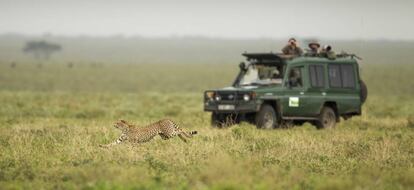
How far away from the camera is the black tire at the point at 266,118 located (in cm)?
1930

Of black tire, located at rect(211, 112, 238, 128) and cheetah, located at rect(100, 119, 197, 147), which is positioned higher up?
cheetah, located at rect(100, 119, 197, 147)

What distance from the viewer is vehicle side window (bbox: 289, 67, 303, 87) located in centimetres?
1978

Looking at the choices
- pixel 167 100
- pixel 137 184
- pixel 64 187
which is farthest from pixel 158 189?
pixel 167 100

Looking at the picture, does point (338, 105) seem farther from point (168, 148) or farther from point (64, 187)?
point (64, 187)

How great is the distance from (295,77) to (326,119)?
1.48m

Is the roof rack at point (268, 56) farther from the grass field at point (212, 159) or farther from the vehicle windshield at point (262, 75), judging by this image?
the grass field at point (212, 159)

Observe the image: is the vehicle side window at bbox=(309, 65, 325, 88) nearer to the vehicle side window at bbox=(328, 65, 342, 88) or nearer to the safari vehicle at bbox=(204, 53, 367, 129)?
the safari vehicle at bbox=(204, 53, 367, 129)

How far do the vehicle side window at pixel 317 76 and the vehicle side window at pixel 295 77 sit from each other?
32 cm

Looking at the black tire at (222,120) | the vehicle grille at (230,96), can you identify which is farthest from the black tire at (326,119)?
the vehicle grille at (230,96)

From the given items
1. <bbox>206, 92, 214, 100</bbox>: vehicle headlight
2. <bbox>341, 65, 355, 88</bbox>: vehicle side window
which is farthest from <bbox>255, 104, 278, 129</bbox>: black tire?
<bbox>341, 65, 355, 88</bbox>: vehicle side window

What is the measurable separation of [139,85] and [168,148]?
53.4m

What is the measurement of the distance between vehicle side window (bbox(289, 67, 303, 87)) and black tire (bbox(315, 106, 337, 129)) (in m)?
1.09

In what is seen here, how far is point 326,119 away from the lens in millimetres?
20609

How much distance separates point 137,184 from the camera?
9.52m
